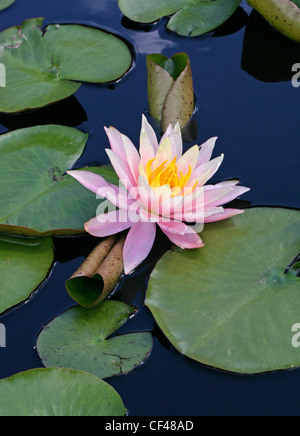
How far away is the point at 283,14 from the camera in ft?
9.43

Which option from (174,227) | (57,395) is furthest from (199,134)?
(57,395)

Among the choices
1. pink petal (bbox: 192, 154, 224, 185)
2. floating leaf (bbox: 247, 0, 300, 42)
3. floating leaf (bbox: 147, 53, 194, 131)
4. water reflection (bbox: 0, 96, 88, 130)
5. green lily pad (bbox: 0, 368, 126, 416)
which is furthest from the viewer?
floating leaf (bbox: 247, 0, 300, 42)

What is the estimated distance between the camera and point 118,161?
2053 mm

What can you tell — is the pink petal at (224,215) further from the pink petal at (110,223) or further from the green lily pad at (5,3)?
the green lily pad at (5,3)

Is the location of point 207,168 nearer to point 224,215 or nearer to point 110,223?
point 224,215

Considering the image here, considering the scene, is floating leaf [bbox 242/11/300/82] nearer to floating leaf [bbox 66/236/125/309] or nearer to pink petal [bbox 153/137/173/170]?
pink petal [bbox 153/137/173/170]

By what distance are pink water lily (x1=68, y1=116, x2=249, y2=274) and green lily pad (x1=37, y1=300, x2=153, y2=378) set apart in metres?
0.20

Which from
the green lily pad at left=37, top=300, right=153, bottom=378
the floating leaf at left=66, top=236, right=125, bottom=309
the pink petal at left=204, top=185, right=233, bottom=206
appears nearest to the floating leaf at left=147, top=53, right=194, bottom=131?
the pink petal at left=204, top=185, right=233, bottom=206

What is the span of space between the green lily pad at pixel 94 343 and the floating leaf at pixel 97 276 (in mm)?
50

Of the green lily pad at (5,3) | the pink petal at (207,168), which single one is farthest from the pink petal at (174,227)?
the green lily pad at (5,3)

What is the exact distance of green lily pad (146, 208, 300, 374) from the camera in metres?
1.77

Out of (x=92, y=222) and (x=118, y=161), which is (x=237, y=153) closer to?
(x=118, y=161)

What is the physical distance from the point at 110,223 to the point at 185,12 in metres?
1.79

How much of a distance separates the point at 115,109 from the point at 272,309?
1447 millimetres
